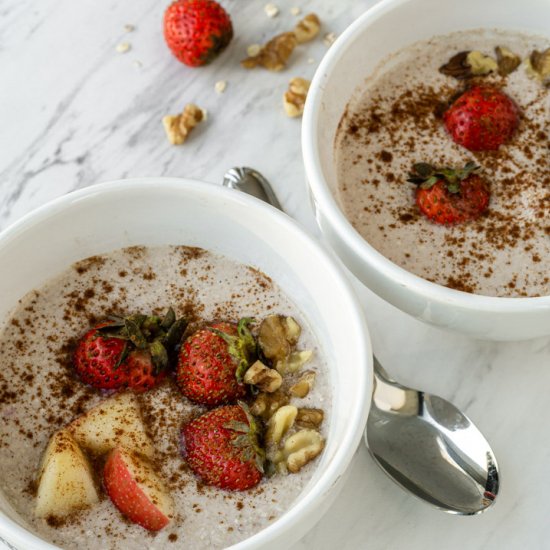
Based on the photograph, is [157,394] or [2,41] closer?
[157,394]

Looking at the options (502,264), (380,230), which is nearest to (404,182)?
(380,230)

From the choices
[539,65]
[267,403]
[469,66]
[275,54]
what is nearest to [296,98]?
[275,54]

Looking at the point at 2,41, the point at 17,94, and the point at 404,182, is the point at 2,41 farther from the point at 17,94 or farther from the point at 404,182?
the point at 404,182

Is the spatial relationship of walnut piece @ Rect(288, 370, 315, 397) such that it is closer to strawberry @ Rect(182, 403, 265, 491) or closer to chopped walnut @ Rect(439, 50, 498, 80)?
strawberry @ Rect(182, 403, 265, 491)

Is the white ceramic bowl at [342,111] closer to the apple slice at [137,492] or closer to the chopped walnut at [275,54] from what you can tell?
the chopped walnut at [275,54]

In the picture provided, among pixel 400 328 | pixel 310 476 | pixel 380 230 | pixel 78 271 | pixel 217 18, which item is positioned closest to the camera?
pixel 310 476
